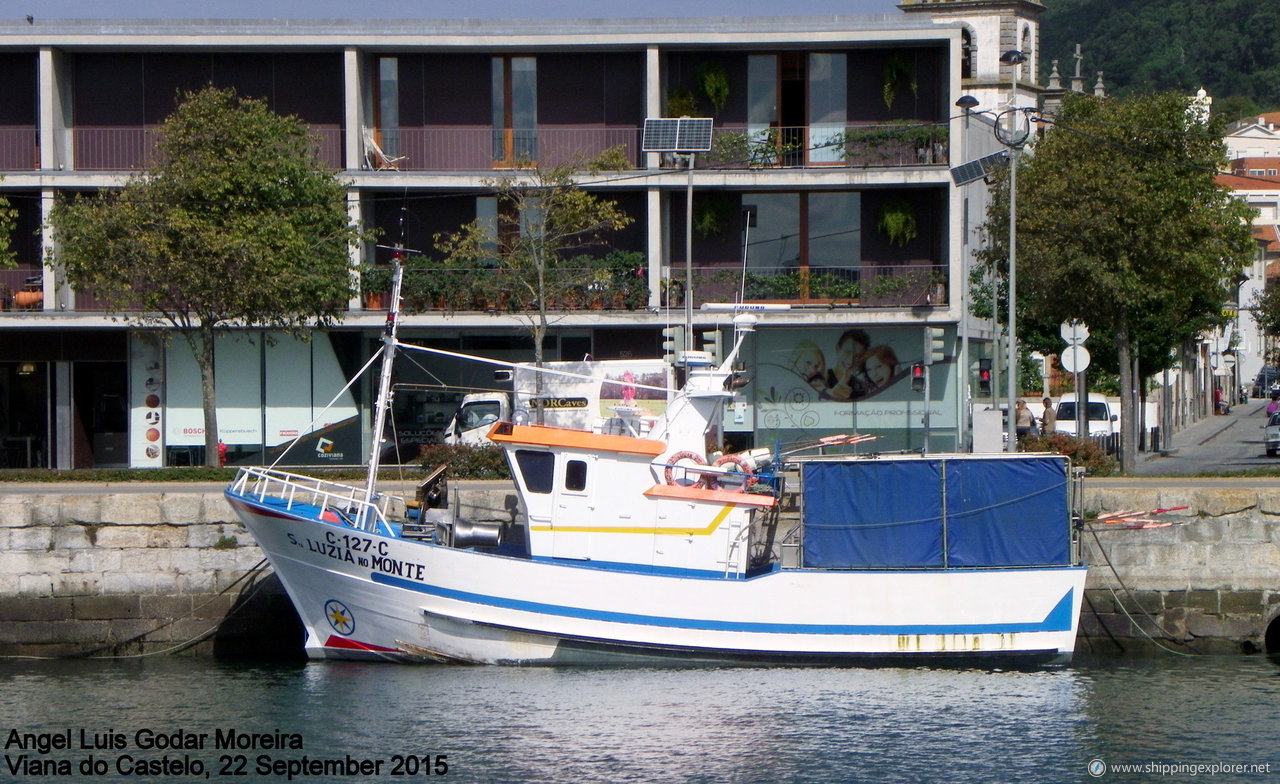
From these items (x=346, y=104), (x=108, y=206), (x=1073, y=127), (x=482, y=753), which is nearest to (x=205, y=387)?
(x=108, y=206)

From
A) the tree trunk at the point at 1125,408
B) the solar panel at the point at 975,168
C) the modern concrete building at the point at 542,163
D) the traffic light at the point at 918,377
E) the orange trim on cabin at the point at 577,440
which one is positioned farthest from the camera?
the modern concrete building at the point at 542,163

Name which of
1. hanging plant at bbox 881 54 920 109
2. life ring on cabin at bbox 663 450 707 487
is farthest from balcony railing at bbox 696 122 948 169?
life ring on cabin at bbox 663 450 707 487

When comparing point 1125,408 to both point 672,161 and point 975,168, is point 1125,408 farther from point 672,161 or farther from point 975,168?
point 672,161

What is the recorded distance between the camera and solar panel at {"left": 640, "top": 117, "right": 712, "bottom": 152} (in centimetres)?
3456

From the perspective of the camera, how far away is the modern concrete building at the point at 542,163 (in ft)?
126

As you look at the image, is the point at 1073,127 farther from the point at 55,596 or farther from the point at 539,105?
the point at 55,596

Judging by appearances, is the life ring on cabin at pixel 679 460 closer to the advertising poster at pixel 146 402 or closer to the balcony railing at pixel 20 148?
the advertising poster at pixel 146 402

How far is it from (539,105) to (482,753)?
2522 cm

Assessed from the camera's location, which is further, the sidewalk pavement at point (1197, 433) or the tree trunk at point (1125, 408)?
the sidewalk pavement at point (1197, 433)

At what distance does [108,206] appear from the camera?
32906 mm

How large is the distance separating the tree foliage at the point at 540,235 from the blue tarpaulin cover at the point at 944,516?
1394 centimetres

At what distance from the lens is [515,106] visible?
39781 millimetres

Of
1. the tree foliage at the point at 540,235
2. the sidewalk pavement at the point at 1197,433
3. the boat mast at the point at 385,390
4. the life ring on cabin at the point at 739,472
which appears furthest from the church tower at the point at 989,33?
the boat mast at the point at 385,390

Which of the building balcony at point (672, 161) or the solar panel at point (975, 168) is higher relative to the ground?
the building balcony at point (672, 161)
